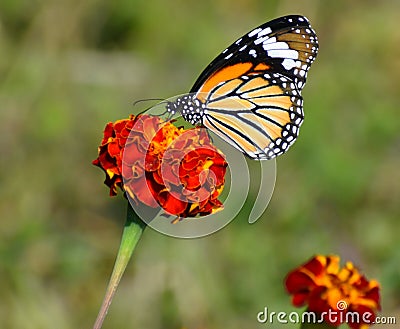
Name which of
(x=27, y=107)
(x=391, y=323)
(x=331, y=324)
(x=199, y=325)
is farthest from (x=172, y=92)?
(x=331, y=324)

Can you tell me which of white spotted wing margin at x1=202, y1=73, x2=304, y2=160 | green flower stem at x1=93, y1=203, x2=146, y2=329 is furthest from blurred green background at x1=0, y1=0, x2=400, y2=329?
green flower stem at x1=93, y1=203, x2=146, y2=329

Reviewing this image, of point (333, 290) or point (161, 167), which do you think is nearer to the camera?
point (161, 167)

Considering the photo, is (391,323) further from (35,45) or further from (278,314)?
(35,45)

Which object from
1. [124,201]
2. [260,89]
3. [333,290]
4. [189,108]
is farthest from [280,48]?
[124,201]

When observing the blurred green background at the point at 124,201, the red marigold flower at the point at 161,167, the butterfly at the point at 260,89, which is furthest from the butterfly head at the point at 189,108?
the blurred green background at the point at 124,201

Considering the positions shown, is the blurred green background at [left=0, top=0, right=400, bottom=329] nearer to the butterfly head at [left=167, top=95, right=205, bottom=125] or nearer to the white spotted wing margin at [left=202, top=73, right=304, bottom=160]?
the white spotted wing margin at [left=202, top=73, right=304, bottom=160]

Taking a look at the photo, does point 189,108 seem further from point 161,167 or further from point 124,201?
point 124,201
